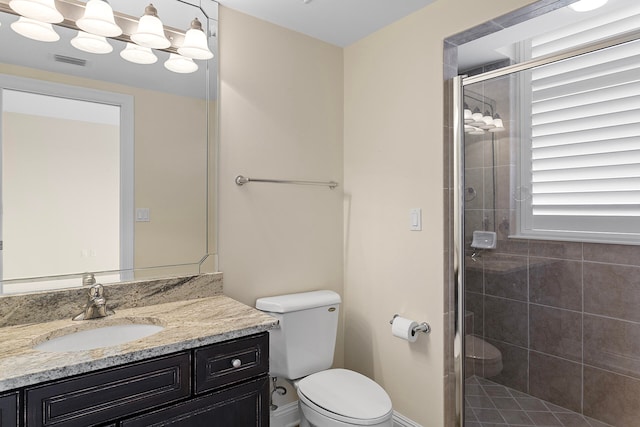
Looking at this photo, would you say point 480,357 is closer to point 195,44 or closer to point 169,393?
point 169,393

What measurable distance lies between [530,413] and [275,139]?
1.89 meters

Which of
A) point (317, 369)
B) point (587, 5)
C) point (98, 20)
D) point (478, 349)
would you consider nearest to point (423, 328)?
point (478, 349)

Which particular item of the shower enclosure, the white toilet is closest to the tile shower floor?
the shower enclosure

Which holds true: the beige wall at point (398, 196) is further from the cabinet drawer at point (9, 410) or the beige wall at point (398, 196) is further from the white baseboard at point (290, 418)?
the cabinet drawer at point (9, 410)

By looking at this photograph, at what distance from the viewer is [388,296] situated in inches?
82.4

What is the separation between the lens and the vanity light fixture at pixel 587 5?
1.71 metres

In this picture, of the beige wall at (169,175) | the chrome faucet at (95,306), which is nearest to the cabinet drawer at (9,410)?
the chrome faucet at (95,306)

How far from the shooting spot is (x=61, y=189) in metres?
1.49

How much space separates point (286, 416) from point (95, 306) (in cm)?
124

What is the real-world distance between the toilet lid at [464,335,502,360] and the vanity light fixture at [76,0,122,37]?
6.88 feet

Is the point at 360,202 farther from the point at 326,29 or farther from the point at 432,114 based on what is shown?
the point at 326,29

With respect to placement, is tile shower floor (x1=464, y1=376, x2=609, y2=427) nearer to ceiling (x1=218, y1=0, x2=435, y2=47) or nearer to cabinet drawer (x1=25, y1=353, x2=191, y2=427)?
cabinet drawer (x1=25, y1=353, x2=191, y2=427)

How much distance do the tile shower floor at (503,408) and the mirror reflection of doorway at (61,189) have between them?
1.76m

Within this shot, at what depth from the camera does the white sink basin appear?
132 cm
